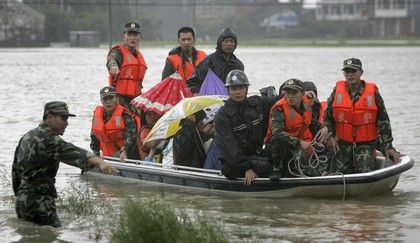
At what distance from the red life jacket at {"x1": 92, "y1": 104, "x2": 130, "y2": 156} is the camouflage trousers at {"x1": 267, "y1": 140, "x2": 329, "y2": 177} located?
2533mm

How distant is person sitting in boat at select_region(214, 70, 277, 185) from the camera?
1269 centimetres

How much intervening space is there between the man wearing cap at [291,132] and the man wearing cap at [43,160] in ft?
9.34

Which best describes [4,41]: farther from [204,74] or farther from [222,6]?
[204,74]

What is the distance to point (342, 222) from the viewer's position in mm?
11680

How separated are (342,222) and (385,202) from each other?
1.51m

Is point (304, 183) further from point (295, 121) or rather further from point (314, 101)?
point (314, 101)

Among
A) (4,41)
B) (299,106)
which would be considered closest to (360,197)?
(299,106)

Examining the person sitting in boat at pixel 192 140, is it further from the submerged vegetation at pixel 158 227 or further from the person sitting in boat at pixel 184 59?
the submerged vegetation at pixel 158 227

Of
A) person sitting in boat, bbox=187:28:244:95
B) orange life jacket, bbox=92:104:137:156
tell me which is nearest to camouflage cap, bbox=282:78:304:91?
person sitting in boat, bbox=187:28:244:95

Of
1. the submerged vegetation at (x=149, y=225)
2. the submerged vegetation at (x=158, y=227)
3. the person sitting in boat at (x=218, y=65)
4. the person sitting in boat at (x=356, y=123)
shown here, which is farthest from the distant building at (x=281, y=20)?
the submerged vegetation at (x=158, y=227)

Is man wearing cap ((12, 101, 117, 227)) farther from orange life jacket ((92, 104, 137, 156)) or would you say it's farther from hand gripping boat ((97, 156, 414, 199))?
orange life jacket ((92, 104, 137, 156))

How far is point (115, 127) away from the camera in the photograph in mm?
14586

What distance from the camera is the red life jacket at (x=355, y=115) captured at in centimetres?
1300

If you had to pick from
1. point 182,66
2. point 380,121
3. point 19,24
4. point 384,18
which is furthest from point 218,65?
point 384,18
